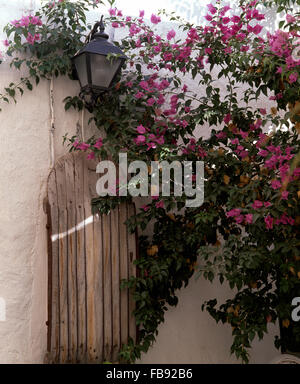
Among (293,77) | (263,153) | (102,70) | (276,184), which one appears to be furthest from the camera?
(102,70)

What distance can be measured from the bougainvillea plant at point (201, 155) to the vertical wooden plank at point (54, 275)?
0.24 meters

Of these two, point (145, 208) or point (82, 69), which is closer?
point (82, 69)

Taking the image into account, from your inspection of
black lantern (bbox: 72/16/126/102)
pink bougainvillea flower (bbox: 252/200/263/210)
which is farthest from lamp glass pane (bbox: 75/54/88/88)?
pink bougainvillea flower (bbox: 252/200/263/210)

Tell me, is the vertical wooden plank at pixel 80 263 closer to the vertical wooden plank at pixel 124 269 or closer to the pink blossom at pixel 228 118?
the vertical wooden plank at pixel 124 269

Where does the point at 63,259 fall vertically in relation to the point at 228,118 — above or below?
below

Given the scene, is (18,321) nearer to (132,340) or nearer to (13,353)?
(13,353)

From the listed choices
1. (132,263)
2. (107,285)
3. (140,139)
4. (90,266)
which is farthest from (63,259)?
(140,139)

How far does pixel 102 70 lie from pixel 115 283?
4.06ft

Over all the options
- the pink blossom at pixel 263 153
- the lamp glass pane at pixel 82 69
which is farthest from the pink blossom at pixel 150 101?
the pink blossom at pixel 263 153

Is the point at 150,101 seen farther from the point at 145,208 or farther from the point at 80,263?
the point at 80,263

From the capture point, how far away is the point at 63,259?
280cm

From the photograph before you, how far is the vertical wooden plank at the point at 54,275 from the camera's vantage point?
106 inches

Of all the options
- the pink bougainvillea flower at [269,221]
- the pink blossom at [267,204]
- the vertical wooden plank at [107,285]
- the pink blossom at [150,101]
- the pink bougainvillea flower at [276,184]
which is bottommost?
the vertical wooden plank at [107,285]

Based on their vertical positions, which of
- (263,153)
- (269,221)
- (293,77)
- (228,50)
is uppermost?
(228,50)
